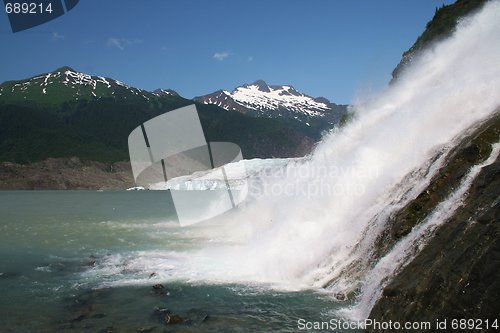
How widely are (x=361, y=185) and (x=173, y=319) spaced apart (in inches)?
529

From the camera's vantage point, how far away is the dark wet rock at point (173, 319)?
1398 centimetres

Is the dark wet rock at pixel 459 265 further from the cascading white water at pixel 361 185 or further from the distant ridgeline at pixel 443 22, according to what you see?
the distant ridgeline at pixel 443 22

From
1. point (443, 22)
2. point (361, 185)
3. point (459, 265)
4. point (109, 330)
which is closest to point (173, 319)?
point (109, 330)

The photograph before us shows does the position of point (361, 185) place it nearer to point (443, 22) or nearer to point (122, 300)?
point (122, 300)

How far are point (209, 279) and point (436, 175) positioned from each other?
11.0 meters

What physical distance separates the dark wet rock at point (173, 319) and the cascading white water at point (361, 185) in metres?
5.24

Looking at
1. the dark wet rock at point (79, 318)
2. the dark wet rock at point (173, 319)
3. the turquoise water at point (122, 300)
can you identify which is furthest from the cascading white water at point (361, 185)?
the dark wet rock at point (79, 318)

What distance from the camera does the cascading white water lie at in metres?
18.4

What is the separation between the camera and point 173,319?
14070 millimetres

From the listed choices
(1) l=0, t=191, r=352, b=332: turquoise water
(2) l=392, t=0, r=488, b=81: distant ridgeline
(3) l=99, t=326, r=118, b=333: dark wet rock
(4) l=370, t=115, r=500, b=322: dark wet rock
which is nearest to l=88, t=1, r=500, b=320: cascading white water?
(1) l=0, t=191, r=352, b=332: turquoise water

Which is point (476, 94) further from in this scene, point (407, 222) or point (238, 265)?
point (238, 265)

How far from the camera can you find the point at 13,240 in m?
33.3

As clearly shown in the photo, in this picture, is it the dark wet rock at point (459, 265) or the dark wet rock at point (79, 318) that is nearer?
the dark wet rock at point (459, 265)

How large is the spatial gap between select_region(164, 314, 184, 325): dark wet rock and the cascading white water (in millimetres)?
5242
